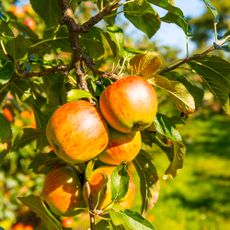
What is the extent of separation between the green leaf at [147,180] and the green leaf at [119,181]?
0.17 m

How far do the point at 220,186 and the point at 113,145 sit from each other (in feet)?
15.0

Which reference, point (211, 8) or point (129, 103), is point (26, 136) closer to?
point (129, 103)

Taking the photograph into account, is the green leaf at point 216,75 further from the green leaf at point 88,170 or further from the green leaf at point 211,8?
the green leaf at point 88,170

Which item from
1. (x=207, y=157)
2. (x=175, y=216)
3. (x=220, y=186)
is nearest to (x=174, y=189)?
(x=220, y=186)

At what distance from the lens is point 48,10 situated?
111cm

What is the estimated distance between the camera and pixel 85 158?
74 centimetres

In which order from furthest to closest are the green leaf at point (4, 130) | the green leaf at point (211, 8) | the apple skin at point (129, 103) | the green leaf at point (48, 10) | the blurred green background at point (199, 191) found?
the blurred green background at point (199, 191), the green leaf at point (48, 10), the green leaf at point (4, 130), the green leaf at point (211, 8), the apple skin at point (129, 103)

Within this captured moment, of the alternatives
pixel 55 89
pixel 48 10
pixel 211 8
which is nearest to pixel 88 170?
pixel 55 89

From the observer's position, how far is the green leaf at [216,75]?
2.88ft

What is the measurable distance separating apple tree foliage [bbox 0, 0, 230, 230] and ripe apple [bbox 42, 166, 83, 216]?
25mm

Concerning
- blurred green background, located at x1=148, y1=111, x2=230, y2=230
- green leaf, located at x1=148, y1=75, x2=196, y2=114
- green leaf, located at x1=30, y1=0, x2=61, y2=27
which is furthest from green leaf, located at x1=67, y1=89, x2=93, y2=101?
blurred green background, located at x1=148, y1=111, x2=230, y2=230

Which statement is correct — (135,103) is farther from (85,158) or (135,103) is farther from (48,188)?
(48,188)

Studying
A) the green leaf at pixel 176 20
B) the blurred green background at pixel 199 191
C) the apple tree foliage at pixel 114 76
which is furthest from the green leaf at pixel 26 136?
the blurred green background at pixel 199 191

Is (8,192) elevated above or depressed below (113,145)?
below
